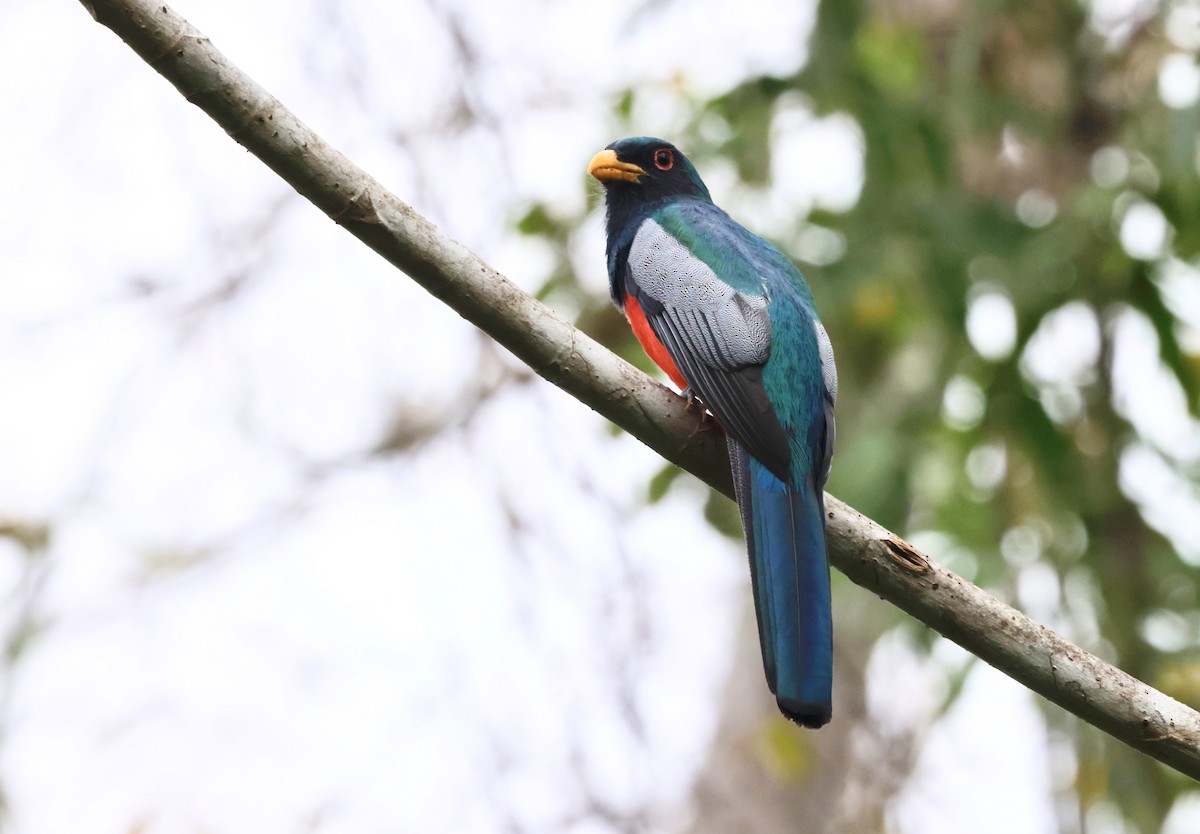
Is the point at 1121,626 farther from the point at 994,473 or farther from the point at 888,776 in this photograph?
the point at 888,776

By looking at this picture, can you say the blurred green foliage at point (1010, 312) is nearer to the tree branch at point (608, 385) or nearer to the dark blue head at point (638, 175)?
the dark blue head at point (638, 175)

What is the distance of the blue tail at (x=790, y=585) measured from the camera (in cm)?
298

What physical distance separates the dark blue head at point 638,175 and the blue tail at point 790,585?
5.87 feet

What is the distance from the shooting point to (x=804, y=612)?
10.3 ft

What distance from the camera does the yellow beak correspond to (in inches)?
196

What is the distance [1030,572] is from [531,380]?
101 inches

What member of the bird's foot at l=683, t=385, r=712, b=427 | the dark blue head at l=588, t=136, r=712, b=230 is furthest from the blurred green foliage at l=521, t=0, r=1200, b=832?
the bird's foot at l=683, t=385, r=712, b=427

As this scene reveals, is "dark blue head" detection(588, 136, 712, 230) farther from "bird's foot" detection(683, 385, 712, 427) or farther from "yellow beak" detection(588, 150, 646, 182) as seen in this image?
"bird's foot" detection(683, 385, 712, 427)

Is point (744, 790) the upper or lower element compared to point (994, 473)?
lower

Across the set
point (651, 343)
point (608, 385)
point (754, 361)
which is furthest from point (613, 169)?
point (608, 385)

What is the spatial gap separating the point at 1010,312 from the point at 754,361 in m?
2.31

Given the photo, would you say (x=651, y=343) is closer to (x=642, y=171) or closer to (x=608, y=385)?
(x=608, y=385)

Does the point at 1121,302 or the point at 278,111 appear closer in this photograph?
the point at 278,111

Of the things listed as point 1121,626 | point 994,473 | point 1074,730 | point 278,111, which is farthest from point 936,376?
point 278,111
